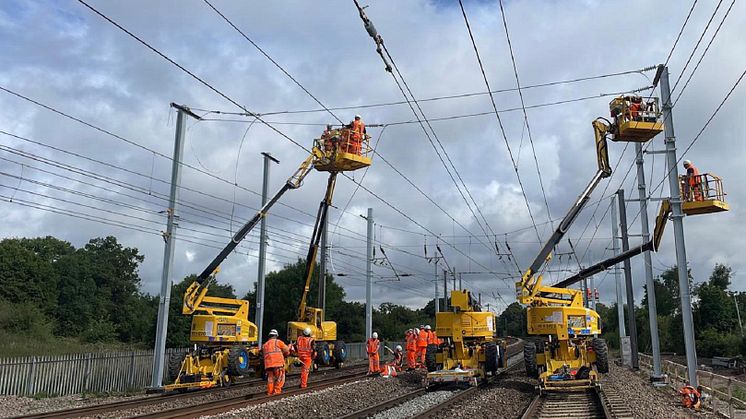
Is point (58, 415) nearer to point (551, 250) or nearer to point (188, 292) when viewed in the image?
point (188, 292)

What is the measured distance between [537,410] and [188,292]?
12564 mm

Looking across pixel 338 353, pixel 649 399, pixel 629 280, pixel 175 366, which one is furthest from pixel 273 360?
pixel 629 280

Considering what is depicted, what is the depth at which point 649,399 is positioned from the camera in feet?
56.0

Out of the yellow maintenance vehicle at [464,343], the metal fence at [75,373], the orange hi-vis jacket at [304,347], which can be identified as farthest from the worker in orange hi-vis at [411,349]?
the metal fence at [75,373]

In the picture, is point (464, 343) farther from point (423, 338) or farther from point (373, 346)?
point (373, 346)

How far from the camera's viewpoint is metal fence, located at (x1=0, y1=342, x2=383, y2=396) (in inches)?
735

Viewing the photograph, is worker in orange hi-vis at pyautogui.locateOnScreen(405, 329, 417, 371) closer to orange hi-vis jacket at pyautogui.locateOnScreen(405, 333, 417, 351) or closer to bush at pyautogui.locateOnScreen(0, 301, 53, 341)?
orange hi-vis jacket at pyautogui.locateOnScreen(405, 333, 417, 351)

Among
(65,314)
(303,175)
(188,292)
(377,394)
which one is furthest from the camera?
(65,314)

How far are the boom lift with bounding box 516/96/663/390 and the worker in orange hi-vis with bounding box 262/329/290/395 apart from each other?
788cm

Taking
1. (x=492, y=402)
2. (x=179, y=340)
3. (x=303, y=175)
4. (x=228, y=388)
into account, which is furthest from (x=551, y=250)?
(x=179, y=340)

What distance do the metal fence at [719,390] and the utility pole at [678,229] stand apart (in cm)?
80

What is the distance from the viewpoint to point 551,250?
2156 centimetres

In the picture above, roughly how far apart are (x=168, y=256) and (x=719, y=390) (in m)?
19.3

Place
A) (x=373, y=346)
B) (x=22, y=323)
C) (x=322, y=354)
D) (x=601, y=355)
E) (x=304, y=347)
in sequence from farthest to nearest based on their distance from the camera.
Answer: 1. (x=22, y=323)
2. (x=322, y=354)
3. (x=373, y=346)
4. (x=601, y=355)
5. (x=304, y=347)
